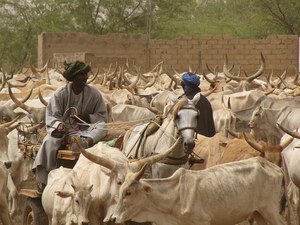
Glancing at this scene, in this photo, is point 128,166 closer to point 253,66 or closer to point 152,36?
point 253,66

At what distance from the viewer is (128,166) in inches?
204

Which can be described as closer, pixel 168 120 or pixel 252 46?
pixel 168 120

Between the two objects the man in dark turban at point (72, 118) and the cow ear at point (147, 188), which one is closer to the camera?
the cow ear at point (147, 188)

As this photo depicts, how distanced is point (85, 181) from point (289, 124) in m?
5.34

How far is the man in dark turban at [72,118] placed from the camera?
6.13 meters

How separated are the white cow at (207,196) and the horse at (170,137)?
Result: 0.43 m

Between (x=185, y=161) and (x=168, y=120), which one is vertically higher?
(x=168, y=120)

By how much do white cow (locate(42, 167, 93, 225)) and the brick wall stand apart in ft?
61.0

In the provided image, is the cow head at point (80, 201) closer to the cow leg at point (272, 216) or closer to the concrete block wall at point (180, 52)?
the cow leg at point (272, 216)

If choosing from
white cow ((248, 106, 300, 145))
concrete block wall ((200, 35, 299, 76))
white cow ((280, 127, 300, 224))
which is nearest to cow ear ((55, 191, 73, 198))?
white cow ((280, 127, 300, 224))

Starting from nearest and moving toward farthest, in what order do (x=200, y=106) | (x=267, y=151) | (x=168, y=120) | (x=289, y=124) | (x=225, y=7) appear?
(x=168, y=120), (x=267, y=151), (x=200, y=106), (x=289, y=124), (x=225, y=7)

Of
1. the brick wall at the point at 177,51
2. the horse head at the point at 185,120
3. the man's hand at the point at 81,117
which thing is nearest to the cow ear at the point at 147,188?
the horse head at the point at 185,120

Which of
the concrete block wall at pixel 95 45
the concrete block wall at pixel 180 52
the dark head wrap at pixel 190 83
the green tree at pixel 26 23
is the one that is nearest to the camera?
the dark head wrap at pixel 190 83

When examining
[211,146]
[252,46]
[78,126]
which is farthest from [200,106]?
[252,46]
